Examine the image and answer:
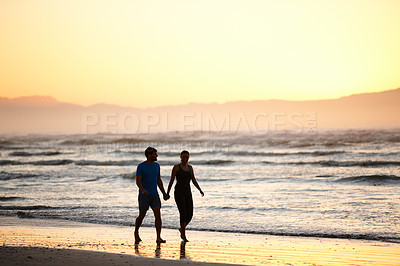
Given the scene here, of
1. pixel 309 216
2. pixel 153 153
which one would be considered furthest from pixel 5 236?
pixel 309 216

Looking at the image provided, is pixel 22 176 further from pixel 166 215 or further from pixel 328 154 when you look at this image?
pixel 328 154

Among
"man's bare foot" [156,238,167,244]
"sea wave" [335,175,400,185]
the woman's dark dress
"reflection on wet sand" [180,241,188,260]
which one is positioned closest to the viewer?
"reflection on wet sand" [180,241,188,260]

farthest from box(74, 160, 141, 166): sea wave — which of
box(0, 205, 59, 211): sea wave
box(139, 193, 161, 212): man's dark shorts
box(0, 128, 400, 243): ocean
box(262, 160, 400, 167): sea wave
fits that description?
box(139, 193, 161, 212): man's dark shorts

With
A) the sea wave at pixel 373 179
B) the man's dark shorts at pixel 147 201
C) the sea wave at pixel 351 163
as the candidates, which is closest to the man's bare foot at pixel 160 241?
the man's dark shorts at pixel 147 201

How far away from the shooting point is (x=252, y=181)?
19391 millimetres

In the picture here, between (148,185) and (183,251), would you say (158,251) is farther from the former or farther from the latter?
(148,185)

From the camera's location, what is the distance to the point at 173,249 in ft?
25.1

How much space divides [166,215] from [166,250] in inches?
167

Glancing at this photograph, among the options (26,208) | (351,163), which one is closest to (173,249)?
(26,208)

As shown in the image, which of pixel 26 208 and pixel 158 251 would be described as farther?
pixel 26 208

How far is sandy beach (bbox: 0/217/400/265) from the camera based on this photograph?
6555 millimetres

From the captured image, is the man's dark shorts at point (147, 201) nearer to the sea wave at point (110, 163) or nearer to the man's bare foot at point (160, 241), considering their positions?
the man's bare foot at point (160, 241)

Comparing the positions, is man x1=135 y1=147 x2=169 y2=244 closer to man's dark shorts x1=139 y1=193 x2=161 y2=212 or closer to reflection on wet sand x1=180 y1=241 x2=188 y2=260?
man's dark shorts x1=139 y1=193 x2=161 y2=212

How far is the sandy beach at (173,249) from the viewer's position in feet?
21.5
